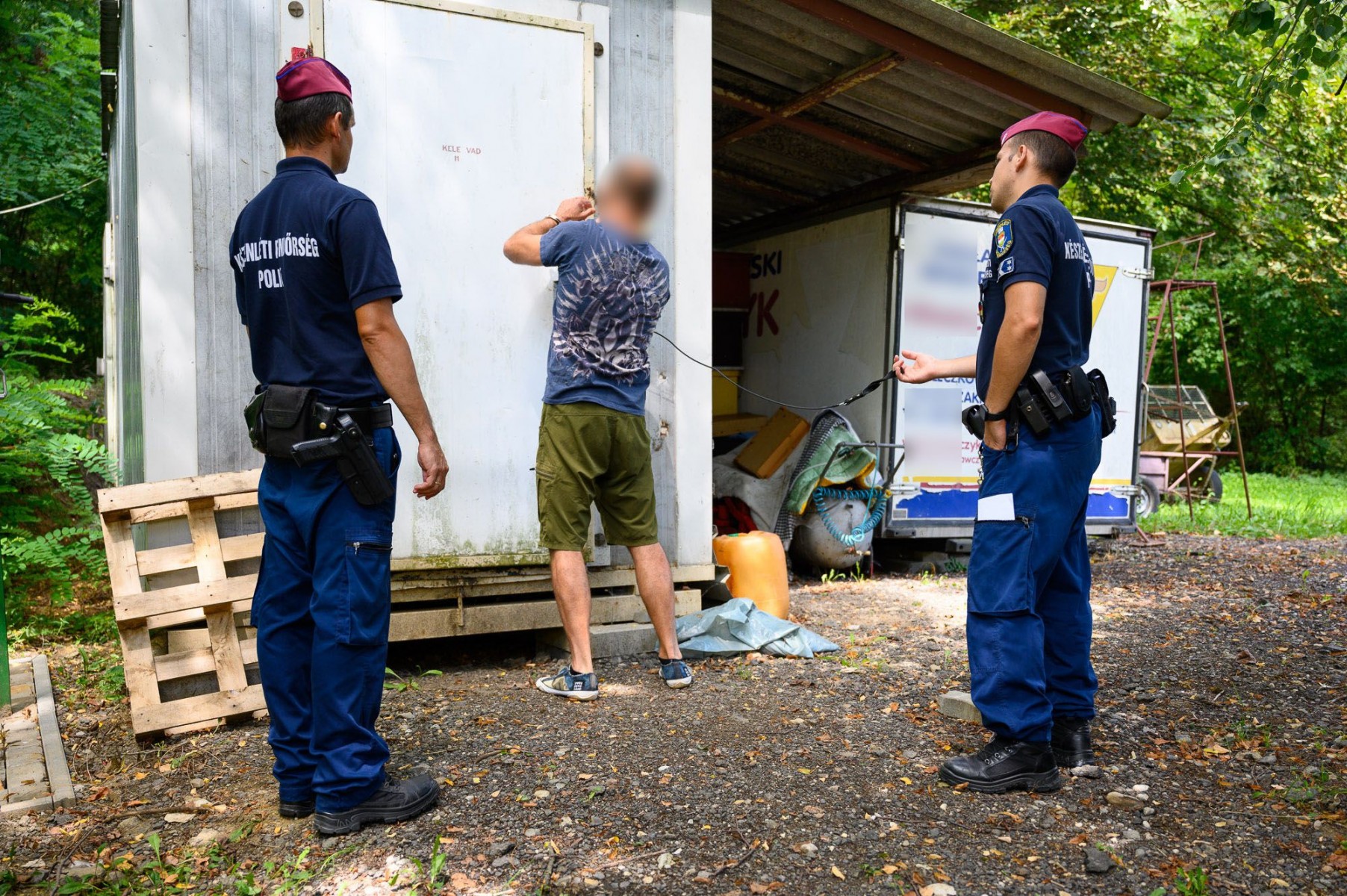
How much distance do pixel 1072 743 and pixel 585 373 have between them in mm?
2277

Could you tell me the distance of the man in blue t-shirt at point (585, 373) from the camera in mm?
4086

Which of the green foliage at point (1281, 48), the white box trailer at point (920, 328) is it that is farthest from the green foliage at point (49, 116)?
the green foliage at point (1281, 48)

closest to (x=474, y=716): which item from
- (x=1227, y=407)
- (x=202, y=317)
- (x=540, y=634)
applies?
(x=540, y=634)

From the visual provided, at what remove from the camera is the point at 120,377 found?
257 inches

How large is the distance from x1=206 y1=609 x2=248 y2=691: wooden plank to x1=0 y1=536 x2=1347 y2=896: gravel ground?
0.19 metres

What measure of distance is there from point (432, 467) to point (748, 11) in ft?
11.8

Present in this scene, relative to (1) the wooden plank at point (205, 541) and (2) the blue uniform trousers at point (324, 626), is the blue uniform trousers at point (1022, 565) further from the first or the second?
(1) the wooden plank at point (205, 541)

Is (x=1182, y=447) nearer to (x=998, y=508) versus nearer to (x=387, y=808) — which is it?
(x=998, y=508)

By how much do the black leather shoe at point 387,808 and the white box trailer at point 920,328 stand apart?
16.3 ft

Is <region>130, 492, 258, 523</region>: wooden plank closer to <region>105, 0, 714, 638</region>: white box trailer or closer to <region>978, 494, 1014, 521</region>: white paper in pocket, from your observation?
<region>105, 0, 714, 638</region>: white box trailer

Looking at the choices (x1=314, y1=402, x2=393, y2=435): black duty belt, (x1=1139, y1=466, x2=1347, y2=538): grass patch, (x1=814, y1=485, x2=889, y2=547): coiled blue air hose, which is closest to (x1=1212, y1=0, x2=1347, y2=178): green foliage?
(x1=814, y1=485, x2=889, y2=547): coiled blue air hose

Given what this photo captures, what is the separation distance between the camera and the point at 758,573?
5594 millimetres

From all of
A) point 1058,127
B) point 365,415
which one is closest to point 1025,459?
point 1058,127

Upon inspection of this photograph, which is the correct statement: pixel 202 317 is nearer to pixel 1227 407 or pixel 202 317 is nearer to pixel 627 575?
pixel 627 575
